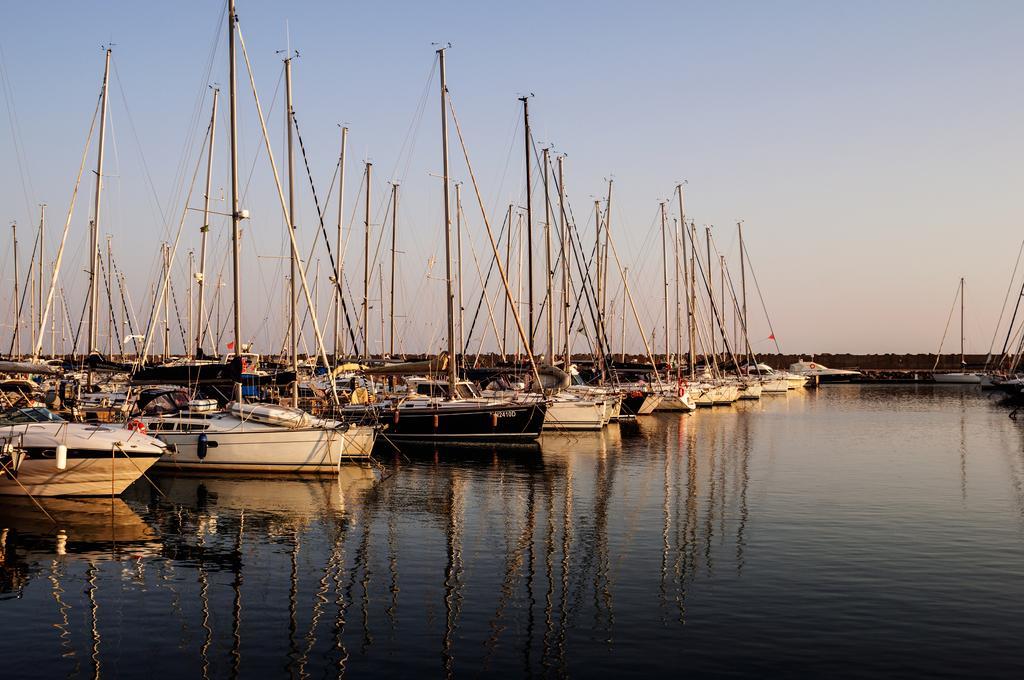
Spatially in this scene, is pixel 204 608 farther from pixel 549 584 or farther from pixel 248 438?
pixel 248 438

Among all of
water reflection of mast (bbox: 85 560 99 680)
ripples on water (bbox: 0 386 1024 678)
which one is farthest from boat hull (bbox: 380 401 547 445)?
water reflection of mast (bbox: 85 560 99 680)

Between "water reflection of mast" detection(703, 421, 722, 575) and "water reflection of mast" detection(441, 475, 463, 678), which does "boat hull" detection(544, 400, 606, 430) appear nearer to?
"water reflection of mast" detection(703, 421, 722, 575)

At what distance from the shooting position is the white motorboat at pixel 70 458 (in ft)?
84.3

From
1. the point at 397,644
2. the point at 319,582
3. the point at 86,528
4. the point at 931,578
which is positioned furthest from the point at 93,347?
the point at 931,578

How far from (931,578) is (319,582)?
38.3ft

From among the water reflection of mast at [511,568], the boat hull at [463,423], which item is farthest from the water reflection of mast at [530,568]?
the boat hull at [463,423]

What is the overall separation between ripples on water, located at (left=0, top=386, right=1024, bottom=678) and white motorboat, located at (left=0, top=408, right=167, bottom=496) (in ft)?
1.80

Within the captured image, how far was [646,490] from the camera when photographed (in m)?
30.7

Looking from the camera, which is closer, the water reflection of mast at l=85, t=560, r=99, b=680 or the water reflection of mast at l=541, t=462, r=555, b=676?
the water reflection of mast at l=85, t=560, r=99, b=680

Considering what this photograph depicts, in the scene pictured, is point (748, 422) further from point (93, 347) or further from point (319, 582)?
point (319, 582)

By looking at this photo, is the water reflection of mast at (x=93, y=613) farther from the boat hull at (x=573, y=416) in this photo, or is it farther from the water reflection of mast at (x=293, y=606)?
the boat hull at (x=573, y=416)

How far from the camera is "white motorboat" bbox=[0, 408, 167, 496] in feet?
84.3

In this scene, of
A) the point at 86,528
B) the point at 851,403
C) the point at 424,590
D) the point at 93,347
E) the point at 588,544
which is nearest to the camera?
the point at 424,590

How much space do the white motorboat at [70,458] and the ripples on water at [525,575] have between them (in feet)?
1.80
